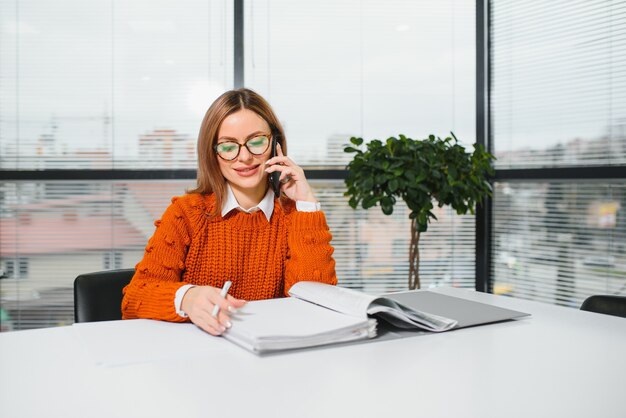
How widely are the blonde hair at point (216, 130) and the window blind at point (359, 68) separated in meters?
1.73

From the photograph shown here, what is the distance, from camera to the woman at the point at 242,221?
1.55 metres

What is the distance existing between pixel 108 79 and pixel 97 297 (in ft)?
7.01

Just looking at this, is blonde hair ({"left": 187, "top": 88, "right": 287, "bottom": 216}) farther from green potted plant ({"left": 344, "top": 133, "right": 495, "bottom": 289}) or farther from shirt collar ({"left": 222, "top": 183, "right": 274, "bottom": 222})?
green potted plant ({"left": 344, "top": 133, "right": 495, "bottom": 289})

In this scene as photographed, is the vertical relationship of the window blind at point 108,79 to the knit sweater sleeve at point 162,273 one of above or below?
above

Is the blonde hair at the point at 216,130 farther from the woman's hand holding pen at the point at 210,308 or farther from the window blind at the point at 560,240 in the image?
the window blind at the point at 560,240

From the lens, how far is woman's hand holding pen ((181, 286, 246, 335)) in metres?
1.04

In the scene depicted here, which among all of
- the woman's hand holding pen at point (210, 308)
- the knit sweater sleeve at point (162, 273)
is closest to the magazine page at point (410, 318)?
the woman's hand holding pen at point (210, 308)

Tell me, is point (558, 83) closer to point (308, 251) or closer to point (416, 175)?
point (416, 175)

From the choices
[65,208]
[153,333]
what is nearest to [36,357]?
[153,333]

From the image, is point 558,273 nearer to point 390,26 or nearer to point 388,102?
point 388,102

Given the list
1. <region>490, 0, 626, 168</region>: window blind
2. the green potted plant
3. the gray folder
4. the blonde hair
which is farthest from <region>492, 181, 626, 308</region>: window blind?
the blonde hair

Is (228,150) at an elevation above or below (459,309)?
above

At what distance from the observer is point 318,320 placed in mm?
1047

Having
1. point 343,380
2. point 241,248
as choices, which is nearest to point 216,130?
point 241,248
